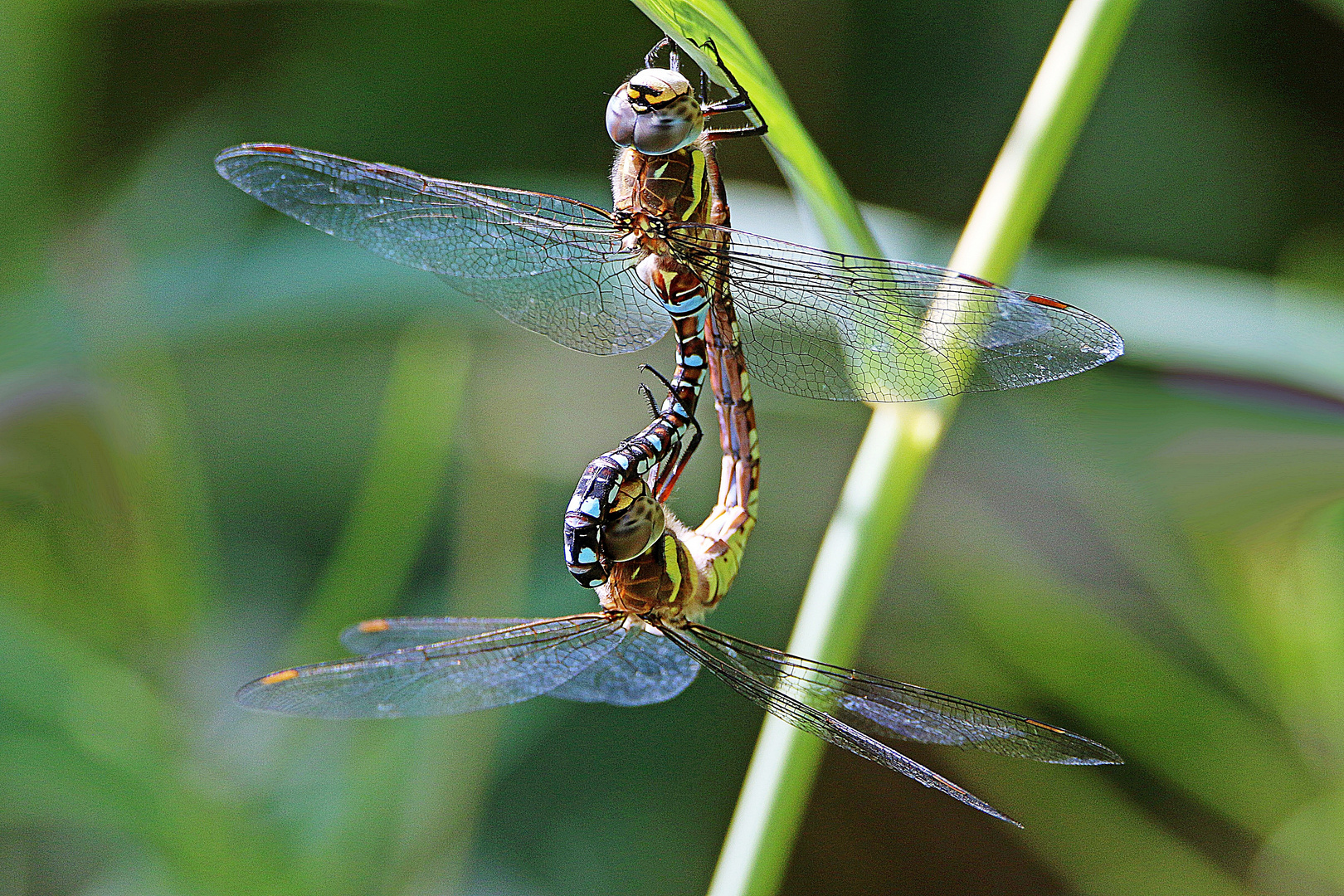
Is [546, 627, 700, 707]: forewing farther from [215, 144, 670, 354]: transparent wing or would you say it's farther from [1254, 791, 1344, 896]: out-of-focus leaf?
[1254, 791, 1344, 896]: out-of-focus leaf

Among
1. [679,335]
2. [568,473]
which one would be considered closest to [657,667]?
[679,335]

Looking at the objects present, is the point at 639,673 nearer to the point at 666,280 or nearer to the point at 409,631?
the point at 409,631

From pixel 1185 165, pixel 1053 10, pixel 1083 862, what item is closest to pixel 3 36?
pixel 1053 10

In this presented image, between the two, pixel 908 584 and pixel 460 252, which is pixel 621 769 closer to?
pixel 908 584

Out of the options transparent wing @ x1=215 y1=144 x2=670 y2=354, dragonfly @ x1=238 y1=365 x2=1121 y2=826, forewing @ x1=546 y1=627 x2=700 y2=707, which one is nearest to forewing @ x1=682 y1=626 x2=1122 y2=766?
dragonfly @ x1=238 y1=365 x2=1121 y2=826

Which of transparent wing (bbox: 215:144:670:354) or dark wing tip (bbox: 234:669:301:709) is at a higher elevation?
transparent wing (bbox: 215:144:670:354)
